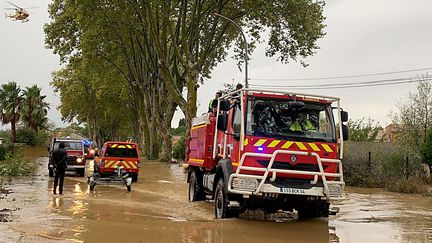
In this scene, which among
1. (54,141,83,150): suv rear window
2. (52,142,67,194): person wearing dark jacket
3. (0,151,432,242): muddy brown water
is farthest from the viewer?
(54,141,83,150): suv rear window

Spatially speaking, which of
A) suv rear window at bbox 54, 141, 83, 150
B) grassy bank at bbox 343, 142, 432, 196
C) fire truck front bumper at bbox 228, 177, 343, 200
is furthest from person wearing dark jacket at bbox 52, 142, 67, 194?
grassy bank at bbox 343, 142, 432, 196

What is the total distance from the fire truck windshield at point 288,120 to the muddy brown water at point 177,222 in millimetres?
2027

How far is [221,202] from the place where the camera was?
41.5ft

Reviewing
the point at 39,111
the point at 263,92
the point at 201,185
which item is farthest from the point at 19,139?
the point at 263,92

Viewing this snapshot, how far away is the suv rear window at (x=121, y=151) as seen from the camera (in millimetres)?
25028

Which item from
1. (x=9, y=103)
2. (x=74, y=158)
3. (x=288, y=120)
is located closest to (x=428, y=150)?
(x=288, y=120)

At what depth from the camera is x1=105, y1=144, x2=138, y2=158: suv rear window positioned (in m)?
25.0

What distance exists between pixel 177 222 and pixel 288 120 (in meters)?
3.38

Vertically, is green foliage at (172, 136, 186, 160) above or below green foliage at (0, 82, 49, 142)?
below

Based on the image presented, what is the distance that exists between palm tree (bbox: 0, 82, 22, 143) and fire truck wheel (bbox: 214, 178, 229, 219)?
191 ft

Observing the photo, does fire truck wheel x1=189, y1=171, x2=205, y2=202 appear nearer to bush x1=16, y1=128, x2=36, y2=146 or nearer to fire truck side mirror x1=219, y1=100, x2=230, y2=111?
fire truck side mirror x1=219, y1=100, x2=230, y2=111

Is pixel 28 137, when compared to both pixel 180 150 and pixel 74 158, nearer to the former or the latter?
pixel 180 150

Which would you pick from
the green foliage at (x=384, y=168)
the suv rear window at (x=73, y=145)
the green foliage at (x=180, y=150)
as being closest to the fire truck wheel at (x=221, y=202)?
the green foliage at (x=384, y=168)

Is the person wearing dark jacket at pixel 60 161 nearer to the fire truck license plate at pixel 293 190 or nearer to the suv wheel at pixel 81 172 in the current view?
the fire truck license plate at pixel 293 190
